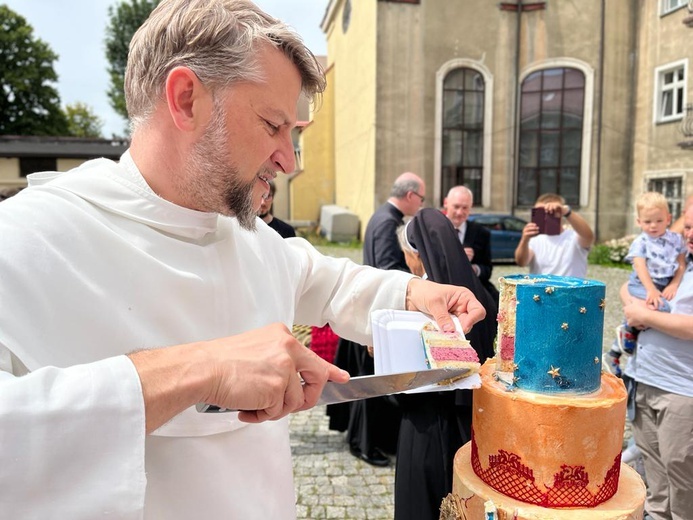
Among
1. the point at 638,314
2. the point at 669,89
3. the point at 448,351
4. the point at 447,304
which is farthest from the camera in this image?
the point at 669,89

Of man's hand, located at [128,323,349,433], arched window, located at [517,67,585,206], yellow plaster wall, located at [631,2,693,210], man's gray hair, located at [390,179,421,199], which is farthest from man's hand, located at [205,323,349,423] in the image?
arched window, located at [517,67,585,206]

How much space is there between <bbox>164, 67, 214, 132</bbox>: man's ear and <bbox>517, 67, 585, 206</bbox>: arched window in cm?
2040

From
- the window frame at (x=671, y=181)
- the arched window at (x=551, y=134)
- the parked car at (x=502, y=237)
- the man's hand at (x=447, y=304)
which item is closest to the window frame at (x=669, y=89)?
the window frame at (x=671, y=181)

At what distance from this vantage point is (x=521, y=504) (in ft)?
5.16

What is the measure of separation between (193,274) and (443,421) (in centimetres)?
168

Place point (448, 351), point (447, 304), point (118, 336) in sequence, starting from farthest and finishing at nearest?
1. point (447, 304)
2. point (448, 351)
3. point (118, 336)

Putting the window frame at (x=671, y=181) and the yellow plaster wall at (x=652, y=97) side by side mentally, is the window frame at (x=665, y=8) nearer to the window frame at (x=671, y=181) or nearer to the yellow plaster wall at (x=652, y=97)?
the yellow plaster wall at (x=652, y=97)

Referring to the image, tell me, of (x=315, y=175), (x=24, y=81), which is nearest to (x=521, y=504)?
(x=315, y=175)

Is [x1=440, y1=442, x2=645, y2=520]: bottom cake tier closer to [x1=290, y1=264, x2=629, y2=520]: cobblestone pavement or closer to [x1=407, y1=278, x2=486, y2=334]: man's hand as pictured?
[x1=407, y1=278, x2=486, y2=334]: man's hand

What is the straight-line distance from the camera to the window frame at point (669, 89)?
17.6 meters

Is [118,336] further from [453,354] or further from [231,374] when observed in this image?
[453,354]

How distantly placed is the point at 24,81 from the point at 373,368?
3670cm

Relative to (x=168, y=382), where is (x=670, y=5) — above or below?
above

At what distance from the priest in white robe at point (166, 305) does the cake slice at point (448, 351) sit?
0.13 metres
